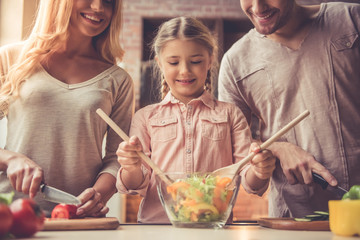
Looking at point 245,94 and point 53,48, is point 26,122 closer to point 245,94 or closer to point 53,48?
point 53,48

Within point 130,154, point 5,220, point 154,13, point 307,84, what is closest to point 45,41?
point 130,154

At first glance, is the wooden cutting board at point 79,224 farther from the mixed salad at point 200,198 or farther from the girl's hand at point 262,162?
the girl's hand at point 262,162

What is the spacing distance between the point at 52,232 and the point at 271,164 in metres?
0.66

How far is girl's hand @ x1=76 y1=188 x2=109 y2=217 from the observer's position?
1.33m

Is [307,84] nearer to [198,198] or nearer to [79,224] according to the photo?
[198,198]

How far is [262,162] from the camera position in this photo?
1266 millimetres

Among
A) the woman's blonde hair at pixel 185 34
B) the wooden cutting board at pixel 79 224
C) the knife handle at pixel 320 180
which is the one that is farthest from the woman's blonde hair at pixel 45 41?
the knife handle at pixel 320 180

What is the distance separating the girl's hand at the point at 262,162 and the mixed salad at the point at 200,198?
0.14m

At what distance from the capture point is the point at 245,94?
177cm

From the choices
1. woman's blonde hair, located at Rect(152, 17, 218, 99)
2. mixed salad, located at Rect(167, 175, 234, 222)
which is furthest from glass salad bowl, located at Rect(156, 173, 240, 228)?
woman's blonde hair, located at Rect(152, 17, 218, 99)

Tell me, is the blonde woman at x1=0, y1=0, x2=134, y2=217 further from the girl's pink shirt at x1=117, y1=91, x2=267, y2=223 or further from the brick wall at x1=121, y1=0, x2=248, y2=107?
the brick wall at x1=121, y1=0, x2=248, y2=107

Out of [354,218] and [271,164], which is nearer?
[354,218]

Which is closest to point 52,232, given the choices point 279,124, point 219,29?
point 279,124

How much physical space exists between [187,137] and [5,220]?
0.82m
